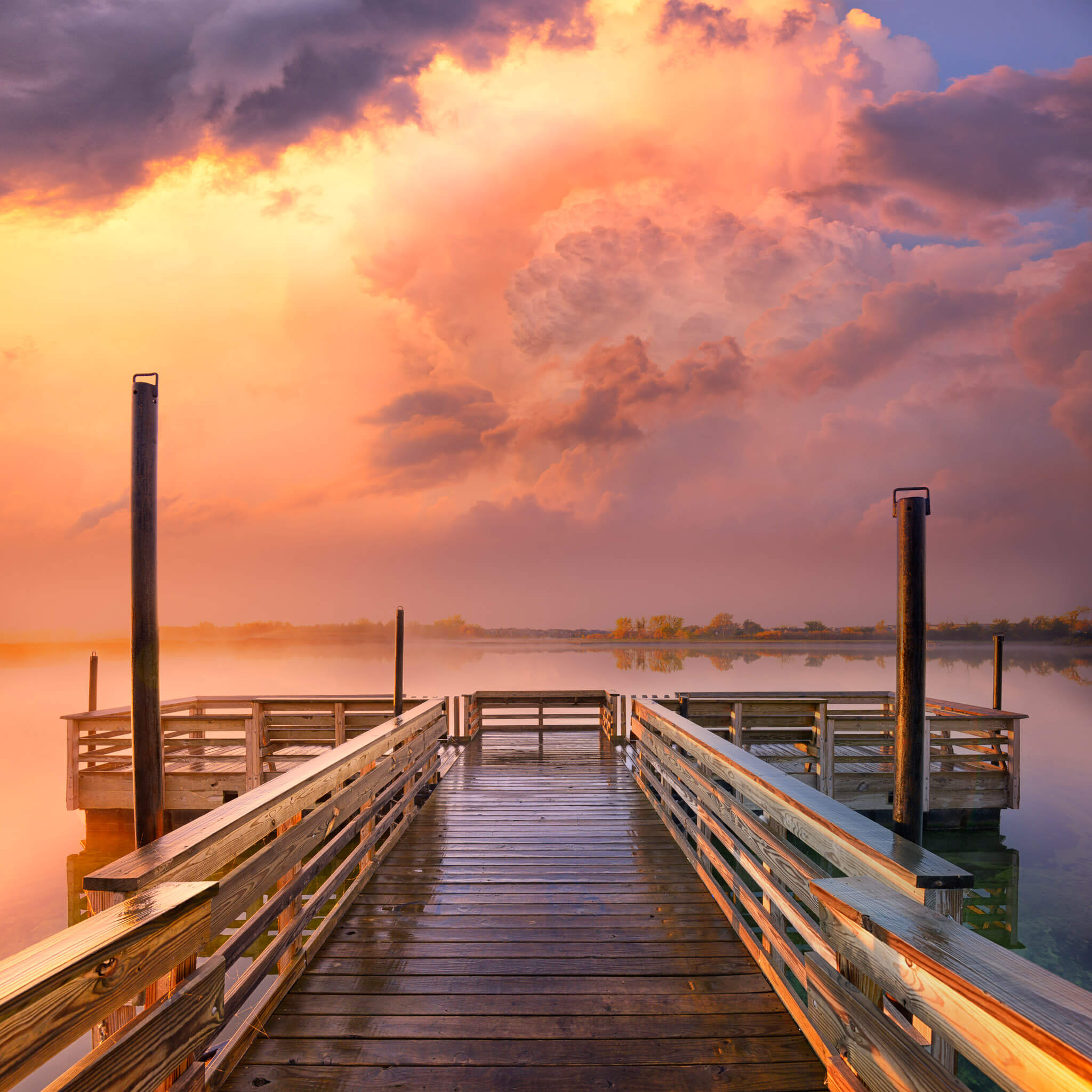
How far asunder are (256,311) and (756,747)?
869 inches

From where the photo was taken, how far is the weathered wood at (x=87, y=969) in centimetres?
118

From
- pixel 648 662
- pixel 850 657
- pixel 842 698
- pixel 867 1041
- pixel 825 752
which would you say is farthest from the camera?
pixel 850 657

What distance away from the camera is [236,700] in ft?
26.8

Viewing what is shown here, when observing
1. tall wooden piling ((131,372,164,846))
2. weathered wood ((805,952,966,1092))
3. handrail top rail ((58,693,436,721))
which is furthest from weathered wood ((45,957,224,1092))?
handrail top rail ((58,693,436,721))

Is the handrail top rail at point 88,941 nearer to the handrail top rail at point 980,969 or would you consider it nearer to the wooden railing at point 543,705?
the handrail top rail at point 980,969

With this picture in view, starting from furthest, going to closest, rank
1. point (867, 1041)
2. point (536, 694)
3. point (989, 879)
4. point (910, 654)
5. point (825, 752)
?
point (536, 694), point (825, 752), point (989, 879), point (910, 654), point (867, 1041)

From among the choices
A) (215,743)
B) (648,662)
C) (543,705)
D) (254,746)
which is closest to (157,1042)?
(254,746)

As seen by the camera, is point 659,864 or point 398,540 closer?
point 659,864

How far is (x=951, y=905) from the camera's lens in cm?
191

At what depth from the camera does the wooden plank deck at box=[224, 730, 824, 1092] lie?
7.50 ft

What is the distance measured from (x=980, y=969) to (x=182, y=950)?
7.20 feet

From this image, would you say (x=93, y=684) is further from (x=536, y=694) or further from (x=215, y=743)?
(x=536, y=694)

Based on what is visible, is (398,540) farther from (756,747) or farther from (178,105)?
(756,747)

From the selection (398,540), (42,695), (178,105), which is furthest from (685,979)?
(398,540)
